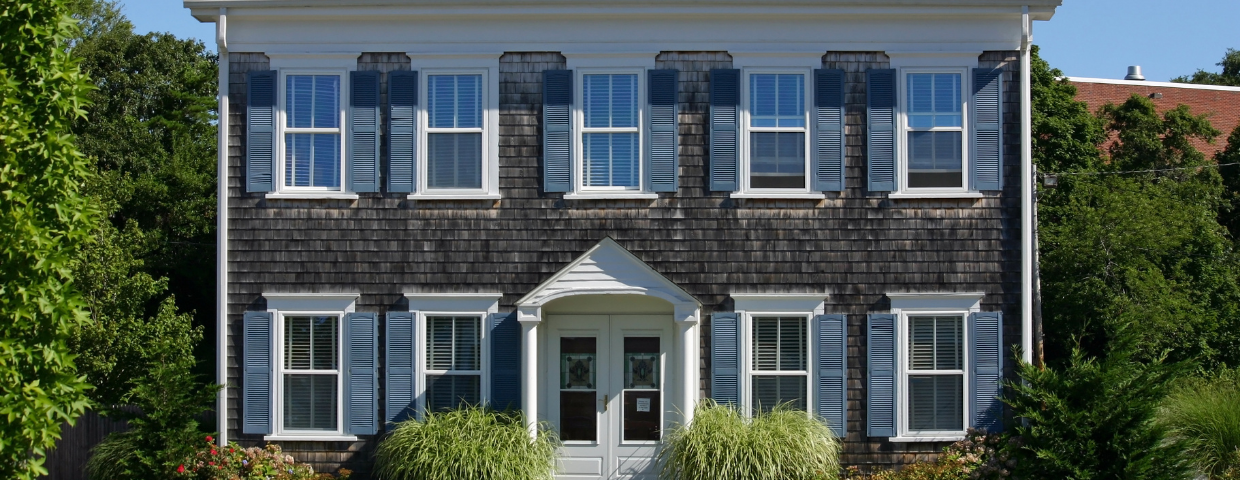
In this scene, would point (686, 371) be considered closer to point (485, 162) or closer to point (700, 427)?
point (700, 427)

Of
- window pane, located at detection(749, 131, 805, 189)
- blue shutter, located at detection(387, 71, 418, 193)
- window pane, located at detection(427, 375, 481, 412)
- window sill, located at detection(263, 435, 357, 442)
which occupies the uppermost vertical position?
blue shutter, located at detection(387, 71, 418, 193)

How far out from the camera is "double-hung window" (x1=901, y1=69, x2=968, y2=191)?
1287 cm

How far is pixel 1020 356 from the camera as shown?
498 inches

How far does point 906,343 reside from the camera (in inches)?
505

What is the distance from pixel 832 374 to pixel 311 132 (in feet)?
22.5

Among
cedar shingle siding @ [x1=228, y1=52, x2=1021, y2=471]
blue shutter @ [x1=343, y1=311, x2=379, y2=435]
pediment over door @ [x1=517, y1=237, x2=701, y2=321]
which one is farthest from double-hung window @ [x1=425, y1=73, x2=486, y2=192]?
blue shutter @ [x1=343, y1=311, x2=379, y2=435]

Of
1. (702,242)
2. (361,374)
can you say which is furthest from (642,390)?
(361,374)

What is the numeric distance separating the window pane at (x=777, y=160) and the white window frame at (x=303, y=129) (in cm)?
488

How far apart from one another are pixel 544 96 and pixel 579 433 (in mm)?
4075

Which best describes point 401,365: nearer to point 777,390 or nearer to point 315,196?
point 315,196

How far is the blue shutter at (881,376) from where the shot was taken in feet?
41.9

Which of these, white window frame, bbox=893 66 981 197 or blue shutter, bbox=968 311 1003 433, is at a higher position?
white window frame, bbox=893 66 981 197

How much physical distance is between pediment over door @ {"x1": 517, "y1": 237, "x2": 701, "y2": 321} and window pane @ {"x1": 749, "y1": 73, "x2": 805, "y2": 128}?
7.49 feet

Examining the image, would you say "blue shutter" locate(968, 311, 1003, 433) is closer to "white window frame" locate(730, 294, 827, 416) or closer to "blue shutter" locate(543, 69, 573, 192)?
"white window frame" locate(730, 294, 827, 416)
